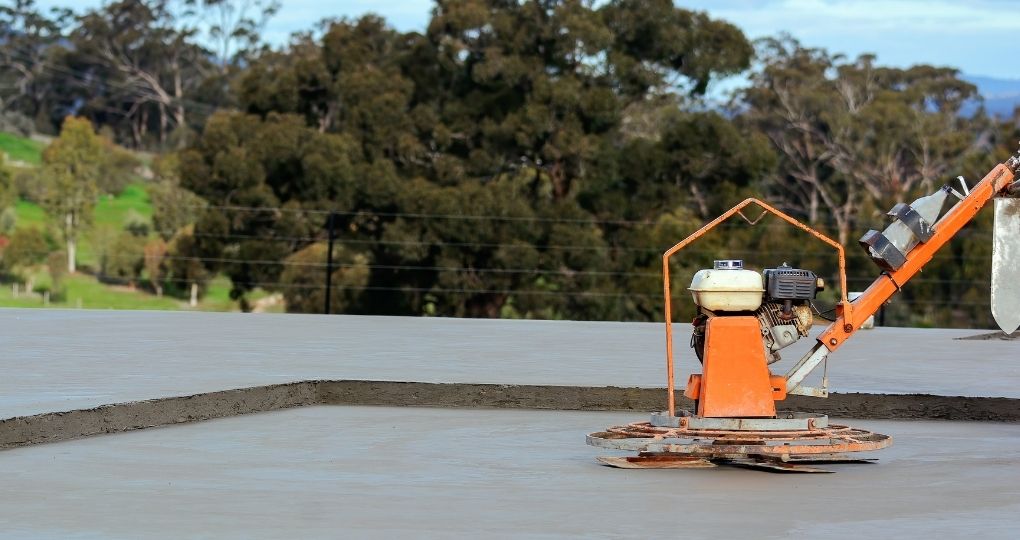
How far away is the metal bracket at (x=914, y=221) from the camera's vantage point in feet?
20.0

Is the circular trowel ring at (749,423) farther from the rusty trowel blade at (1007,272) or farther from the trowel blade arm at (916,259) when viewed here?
the rusty trowel blade at (1007,272)

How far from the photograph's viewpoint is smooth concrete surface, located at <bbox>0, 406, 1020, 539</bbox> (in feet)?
15.3

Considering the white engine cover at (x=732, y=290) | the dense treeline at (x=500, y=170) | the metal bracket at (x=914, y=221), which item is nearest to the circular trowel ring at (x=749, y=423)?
the white engine cover at (x=732, y=290)

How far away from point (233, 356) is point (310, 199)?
22062 millimetres

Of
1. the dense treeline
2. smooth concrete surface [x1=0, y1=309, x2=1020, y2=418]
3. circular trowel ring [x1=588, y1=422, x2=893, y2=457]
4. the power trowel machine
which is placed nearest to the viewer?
circular trowel ring [x1=588, y1=422, x2=893, y2=457]

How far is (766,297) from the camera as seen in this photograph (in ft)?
20.3

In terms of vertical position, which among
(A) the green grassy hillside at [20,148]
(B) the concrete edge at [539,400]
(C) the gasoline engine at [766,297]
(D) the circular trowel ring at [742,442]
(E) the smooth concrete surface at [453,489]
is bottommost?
(E) the smooth concrete surface at [453,489]

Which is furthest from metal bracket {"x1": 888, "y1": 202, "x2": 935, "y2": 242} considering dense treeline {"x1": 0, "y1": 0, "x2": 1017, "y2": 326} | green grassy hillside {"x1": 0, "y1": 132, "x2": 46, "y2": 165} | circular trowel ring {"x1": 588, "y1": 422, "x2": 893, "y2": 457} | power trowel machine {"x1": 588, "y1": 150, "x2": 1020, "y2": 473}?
green grassy hillside {"x1": 0, "y1": 132, "x2": 46, "y2": 165}

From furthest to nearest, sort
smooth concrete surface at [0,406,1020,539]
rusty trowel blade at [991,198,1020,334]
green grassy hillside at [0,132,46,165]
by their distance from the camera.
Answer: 1. green grassy hillside at [0,132,46,165]
2. rusty trowel blade at [991,198,1020,334]
3. smooth concrete surface at [0,406,1020,539]

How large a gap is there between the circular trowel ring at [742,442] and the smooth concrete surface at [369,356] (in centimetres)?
202

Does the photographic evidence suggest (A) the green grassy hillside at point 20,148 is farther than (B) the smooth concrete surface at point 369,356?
Yes

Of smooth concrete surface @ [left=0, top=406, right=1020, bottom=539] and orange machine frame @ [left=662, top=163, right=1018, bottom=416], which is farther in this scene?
orange machine frame @ [left=662, top=163, right=1018, bottom=416]

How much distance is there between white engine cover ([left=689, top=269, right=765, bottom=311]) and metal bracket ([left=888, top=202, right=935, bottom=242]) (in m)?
0.57

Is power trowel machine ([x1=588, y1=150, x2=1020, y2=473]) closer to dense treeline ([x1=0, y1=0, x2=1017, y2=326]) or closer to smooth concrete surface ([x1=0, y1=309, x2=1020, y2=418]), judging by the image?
smooth concrete surface ([x1=0, y1=309, x2=1020, y2=418])
